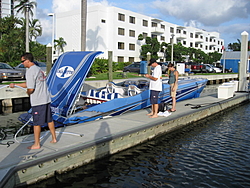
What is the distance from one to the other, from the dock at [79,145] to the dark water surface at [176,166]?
0.57 ft

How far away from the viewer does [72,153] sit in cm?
531

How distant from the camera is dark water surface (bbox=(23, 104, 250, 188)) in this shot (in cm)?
511

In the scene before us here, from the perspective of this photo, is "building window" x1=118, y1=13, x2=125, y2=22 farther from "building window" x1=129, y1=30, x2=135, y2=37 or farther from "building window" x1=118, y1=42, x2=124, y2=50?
"building window" x1=118, y1=42, x2=124, y2=50

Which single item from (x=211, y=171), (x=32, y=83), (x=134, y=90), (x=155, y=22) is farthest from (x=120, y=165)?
(x=155, y=22)

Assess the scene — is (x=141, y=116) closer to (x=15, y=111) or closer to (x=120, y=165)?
(x=120, y=165)

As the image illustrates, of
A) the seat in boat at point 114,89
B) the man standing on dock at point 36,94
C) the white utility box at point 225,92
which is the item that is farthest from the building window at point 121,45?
the man standing on dock at point 36,94

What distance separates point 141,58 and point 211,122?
43.3 metres

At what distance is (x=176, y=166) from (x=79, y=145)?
7.15ft

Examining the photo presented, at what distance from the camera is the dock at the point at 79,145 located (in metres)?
4.59

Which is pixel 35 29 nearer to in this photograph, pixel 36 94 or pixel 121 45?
pixel 121 45

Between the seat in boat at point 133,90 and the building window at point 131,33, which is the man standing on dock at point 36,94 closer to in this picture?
the seat in boat at point 133,90

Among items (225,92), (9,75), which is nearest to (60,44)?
(9,75)

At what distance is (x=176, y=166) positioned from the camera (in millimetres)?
5898

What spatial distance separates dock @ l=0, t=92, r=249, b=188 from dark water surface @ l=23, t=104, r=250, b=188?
0.17 meters
